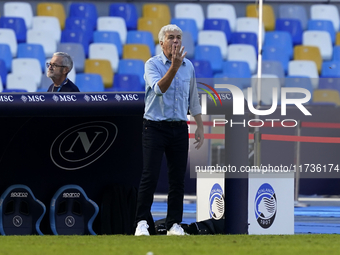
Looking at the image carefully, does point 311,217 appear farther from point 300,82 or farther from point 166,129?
point 300,82

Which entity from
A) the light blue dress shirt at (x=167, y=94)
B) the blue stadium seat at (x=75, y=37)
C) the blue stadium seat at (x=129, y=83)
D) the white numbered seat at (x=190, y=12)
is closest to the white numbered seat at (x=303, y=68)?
the white numbered seat at (x=190, y=12)

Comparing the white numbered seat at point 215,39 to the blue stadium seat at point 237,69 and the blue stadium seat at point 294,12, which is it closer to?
the blue stadium seat at point 237,69

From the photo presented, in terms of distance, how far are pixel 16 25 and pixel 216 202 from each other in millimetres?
7335

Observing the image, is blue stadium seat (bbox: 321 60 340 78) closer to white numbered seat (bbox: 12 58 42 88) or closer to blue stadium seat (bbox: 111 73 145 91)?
blue stadium seat (bbox: 111 73 145 91)

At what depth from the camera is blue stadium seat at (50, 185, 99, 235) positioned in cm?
455

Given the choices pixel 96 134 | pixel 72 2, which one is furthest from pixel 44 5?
pixel 96 134

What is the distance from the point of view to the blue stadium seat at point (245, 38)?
37.0 ft

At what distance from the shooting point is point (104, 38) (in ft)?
36.0

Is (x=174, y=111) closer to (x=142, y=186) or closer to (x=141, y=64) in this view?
(x=142, y=186)

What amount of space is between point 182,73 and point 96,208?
136cm

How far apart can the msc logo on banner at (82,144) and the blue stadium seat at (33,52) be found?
226 inches

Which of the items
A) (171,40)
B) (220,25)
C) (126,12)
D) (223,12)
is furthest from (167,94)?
(223,12)

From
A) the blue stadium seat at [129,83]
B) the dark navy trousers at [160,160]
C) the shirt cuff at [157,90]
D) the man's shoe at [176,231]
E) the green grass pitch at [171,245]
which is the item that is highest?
the blue stadium seat at [129,83]

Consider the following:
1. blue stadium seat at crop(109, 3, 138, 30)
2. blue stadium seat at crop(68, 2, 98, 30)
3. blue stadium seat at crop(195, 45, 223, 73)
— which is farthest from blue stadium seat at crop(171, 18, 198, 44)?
blue stadium seat at crop(68, 2, 98, 30)
